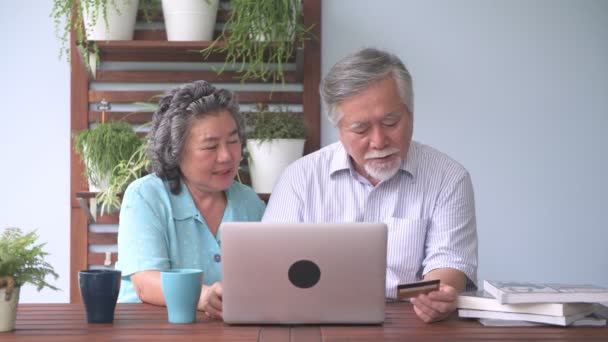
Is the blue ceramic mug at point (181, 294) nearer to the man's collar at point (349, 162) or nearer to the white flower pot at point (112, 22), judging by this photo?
the man's collar at point (349, 162)

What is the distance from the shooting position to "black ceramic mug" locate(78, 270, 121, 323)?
72.6 inches

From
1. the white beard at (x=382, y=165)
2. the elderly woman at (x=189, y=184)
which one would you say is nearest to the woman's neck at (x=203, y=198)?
the elderly woman at (x=189, y=184)

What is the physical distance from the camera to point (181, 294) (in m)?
1.84

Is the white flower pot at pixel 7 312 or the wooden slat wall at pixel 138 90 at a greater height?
the wooden slat wall at pixel 138 90

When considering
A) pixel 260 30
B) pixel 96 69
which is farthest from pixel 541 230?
pixel 96 69

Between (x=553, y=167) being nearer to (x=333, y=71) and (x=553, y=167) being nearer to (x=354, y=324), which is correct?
(x=333, y=71)

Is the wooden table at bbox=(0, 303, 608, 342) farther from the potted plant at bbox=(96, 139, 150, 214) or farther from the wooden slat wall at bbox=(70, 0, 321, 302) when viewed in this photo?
the wooden slat wall at bbox=(70, 0, 321, 302)

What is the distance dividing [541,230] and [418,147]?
1.08m

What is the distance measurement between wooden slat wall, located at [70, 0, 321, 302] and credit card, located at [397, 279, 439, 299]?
1536 mm

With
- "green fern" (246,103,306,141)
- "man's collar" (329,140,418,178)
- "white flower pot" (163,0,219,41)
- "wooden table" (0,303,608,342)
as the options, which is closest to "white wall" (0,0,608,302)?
"green fern" (246,103,306,141)

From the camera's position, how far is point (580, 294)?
1.79 m

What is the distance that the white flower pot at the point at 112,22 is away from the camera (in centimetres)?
315

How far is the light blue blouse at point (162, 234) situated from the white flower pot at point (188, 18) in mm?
800

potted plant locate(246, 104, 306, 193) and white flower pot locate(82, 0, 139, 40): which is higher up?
white flower pot locate(82, 0, 139, 40)
